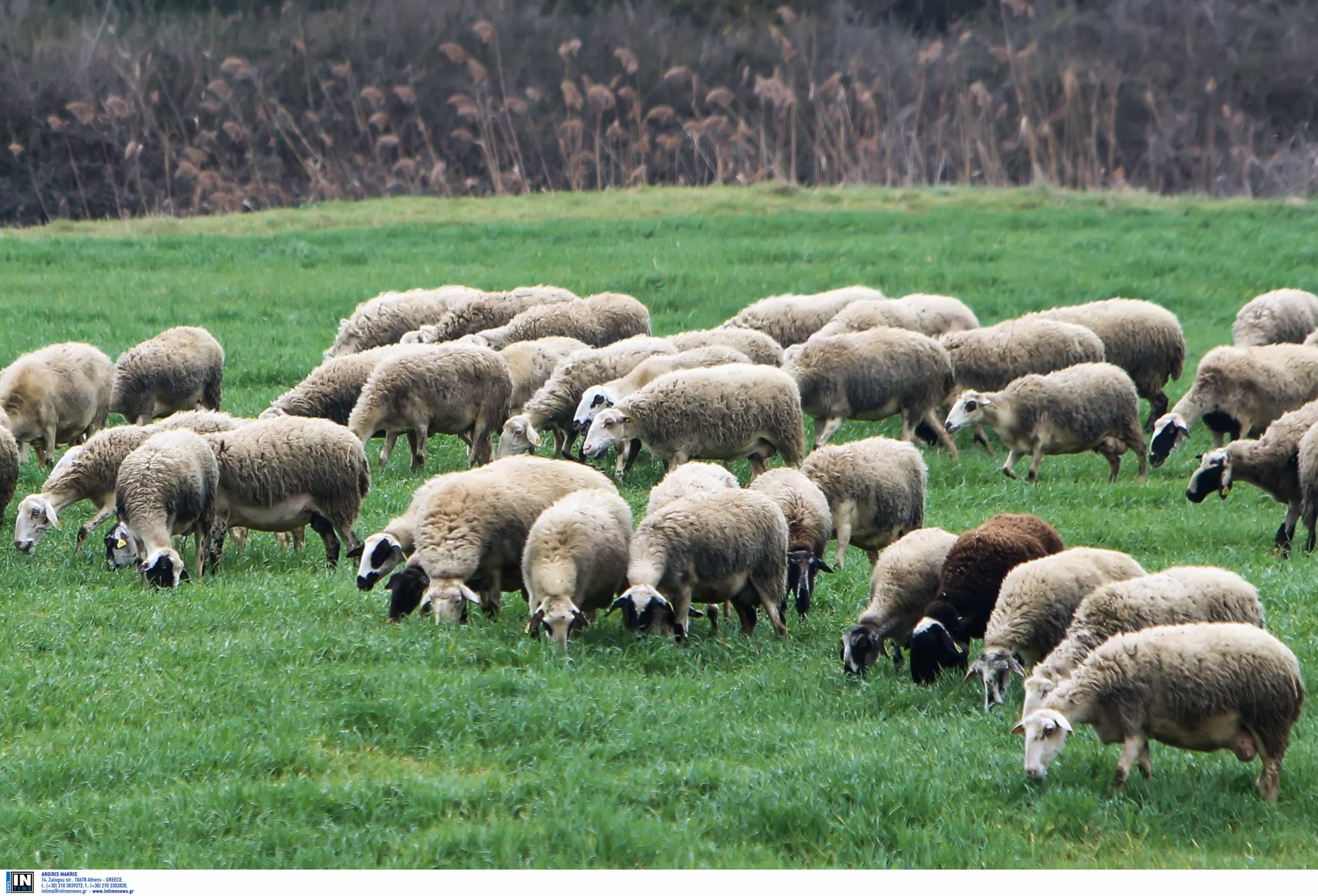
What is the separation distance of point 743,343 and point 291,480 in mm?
5605

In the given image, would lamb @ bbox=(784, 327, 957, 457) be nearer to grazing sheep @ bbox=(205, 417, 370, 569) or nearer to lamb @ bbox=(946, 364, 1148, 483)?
lamb @ bbox=(946, 364, 1148, 483)

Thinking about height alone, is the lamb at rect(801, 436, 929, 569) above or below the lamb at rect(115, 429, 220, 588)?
below

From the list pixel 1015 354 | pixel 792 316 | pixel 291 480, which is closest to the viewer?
pixel 291 480

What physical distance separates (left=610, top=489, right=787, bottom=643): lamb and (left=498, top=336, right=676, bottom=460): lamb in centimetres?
434

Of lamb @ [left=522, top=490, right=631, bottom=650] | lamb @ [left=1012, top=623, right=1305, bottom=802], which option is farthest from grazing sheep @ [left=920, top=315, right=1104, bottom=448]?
lamb @ [left=1012, top=623, right=1305, bottom=802]

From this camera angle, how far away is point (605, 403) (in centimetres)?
1311

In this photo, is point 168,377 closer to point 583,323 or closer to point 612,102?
point 583,323

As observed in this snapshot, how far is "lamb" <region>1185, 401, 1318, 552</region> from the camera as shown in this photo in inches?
458

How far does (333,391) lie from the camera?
45.6 ft

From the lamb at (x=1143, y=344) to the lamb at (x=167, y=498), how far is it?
29.4ft

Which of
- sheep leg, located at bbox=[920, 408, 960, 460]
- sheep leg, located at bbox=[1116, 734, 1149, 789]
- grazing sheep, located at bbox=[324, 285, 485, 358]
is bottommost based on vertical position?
sheep leg, located at bbox=[920, 408, 960, 460]

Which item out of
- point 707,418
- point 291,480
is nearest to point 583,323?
point 707,418
